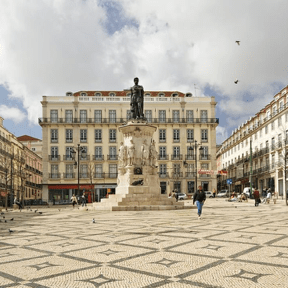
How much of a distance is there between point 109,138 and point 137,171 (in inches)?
1443

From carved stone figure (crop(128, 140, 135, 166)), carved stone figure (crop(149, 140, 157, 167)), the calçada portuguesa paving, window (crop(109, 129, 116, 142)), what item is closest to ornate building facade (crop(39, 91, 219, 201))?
window (crop(109, 129, 116, 142))

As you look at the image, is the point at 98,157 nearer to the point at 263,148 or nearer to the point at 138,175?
the point at 263,148

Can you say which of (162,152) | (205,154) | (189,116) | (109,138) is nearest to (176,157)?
(162,152)

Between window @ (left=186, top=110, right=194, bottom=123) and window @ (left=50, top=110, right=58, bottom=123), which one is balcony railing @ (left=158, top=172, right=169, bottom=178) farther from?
window @ (left=50, top=110, right=58, bottom=123)

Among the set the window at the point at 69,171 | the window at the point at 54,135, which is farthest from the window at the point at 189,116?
the window at the point at 54,135

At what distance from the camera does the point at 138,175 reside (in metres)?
21.5

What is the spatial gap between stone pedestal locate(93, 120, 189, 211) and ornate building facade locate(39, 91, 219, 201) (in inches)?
1320

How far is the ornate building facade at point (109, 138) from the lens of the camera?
56.2 m

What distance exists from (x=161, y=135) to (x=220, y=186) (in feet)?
110

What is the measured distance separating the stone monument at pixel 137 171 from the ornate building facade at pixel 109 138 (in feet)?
109

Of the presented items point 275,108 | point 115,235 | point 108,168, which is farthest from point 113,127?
point 115,235

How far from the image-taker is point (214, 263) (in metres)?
5.73

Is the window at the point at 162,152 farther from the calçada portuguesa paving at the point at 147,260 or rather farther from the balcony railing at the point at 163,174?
the calçada portuguesa paving at the point at 147,260

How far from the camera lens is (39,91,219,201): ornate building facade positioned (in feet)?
184
